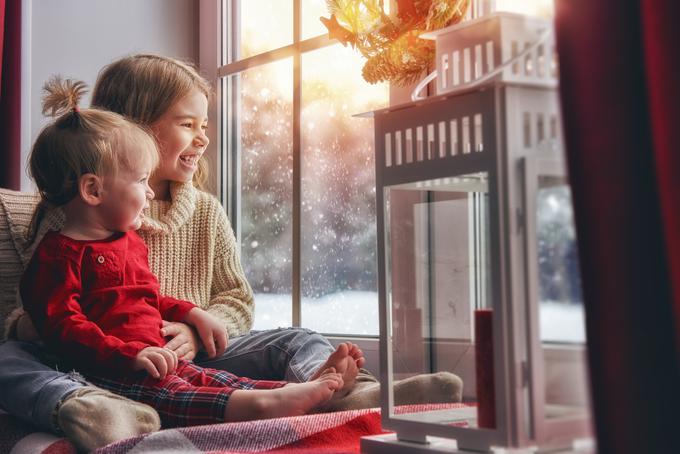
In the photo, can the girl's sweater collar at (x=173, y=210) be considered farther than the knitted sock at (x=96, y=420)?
Yes

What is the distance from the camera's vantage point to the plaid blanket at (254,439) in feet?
3.17

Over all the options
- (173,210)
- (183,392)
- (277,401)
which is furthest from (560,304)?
(173,210)

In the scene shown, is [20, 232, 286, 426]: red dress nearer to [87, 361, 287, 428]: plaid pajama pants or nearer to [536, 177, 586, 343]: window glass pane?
[87, 361, 287, 428]: plaid pajama pants

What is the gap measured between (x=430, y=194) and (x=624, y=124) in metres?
0.27

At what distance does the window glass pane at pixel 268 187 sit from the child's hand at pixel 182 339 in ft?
1.63

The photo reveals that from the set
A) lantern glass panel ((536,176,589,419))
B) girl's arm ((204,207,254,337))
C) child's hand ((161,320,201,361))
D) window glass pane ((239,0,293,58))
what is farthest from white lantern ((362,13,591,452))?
window glass pane ((239,0,293,58))

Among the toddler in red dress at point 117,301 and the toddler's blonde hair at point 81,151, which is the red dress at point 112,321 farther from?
the toddler's blonde hair at point 81,151

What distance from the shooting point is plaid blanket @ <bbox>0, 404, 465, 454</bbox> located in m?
0.97

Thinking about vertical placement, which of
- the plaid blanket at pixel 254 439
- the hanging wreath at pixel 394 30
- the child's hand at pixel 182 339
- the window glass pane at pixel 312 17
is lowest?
the plaid blanket at pixel 254 439

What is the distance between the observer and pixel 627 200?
632mm

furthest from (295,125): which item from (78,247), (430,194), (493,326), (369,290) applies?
(493,326)

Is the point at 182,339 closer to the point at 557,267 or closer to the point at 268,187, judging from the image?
the point at 268,187

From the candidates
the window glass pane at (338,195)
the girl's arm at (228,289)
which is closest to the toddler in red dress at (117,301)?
the girl's arm at (228,289)

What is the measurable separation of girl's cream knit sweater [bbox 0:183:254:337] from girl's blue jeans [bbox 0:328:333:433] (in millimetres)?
84
